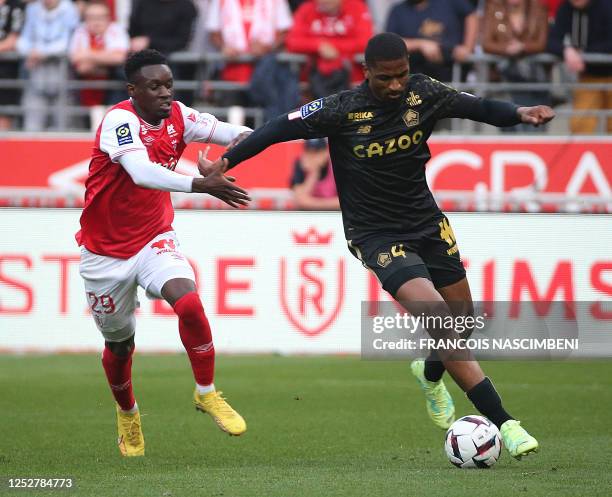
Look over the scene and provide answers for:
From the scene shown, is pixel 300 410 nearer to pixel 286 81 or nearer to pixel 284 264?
pixel 284 264

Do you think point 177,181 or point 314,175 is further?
point 314,175

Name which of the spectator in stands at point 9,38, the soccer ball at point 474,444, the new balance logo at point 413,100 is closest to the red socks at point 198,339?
the soccer ball at point 474,444

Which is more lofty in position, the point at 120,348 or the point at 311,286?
the point at 120,348

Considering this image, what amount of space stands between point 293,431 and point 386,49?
3.33 metres

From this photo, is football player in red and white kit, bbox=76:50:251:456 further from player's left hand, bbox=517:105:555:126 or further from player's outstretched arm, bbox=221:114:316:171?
player's left hand, bbox=517:105:555:126

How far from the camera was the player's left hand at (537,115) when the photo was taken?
26.4 ft

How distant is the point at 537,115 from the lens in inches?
319

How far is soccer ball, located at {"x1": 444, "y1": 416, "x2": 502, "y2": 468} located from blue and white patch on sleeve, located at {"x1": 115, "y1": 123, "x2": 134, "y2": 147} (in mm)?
2852

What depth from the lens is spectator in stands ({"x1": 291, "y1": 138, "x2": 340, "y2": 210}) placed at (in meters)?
16.5

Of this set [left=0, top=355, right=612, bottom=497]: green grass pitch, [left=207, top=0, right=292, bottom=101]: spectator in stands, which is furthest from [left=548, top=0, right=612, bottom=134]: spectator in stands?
[left=0, top=355, right=612, bottom=497]: green grass pitch

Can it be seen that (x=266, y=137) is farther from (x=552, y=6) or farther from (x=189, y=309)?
(x=552, y=6)

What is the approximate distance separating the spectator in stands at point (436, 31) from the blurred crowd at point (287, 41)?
1 cm

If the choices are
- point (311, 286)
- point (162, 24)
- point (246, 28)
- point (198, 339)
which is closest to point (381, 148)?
point (198, 339)

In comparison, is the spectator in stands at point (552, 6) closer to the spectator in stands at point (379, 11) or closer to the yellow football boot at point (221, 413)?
the spectator in stands at point (379, 11)
